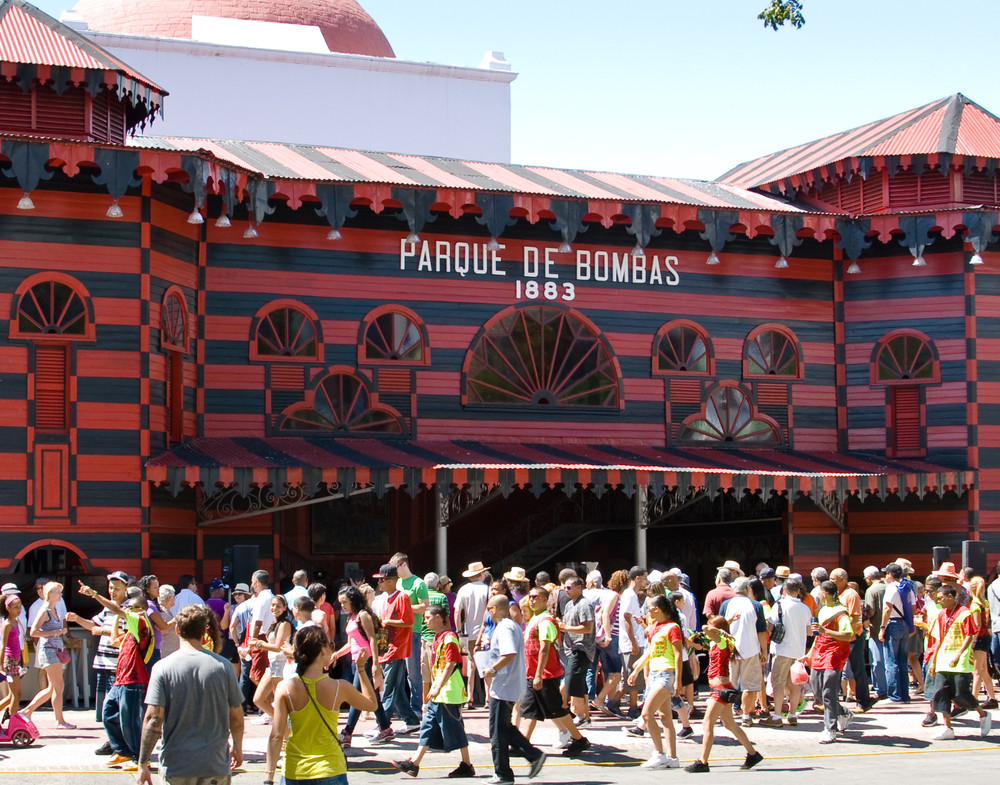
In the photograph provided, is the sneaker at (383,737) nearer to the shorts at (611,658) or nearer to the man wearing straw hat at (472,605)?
the man wearing straw hat at (472,605)

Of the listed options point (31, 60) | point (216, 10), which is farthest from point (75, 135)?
point (216, 10)

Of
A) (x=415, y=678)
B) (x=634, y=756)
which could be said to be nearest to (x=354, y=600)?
(x=415, y=678)

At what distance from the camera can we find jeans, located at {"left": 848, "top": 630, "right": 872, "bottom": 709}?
62.5 feet

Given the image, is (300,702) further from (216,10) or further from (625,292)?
(216,10)

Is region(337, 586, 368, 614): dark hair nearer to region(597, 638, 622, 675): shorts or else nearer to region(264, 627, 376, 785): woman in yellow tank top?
region(597, 638, 622, 675): shorts

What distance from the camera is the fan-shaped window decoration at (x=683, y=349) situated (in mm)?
27812

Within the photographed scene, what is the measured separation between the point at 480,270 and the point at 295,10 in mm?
15695

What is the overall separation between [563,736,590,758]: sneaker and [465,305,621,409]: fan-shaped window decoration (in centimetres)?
1129

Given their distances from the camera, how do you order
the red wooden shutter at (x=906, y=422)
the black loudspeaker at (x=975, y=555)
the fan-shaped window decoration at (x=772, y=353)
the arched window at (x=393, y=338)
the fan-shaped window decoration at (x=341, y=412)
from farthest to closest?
the fan-shaped window decoration at (x=772, y=353) < the red wooden shutter at (x=906, y=422) < the arched window at (x=393, y=338) < the fan-shaped window decoration at (x=341, y=412) < the black loudspeaker at (x=975, y=555)

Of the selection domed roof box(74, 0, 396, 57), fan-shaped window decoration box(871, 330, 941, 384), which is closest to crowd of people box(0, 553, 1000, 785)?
fan-shaped window decoration box(871, 330, 941, 384)

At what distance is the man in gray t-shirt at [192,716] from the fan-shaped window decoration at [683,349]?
732 inches

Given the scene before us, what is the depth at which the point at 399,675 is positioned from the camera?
55.4ft

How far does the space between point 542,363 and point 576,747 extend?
12015mm

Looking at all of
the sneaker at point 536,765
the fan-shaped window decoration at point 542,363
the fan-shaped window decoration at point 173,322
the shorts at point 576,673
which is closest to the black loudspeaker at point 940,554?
the fan-shaped window decoration at point 542,363
